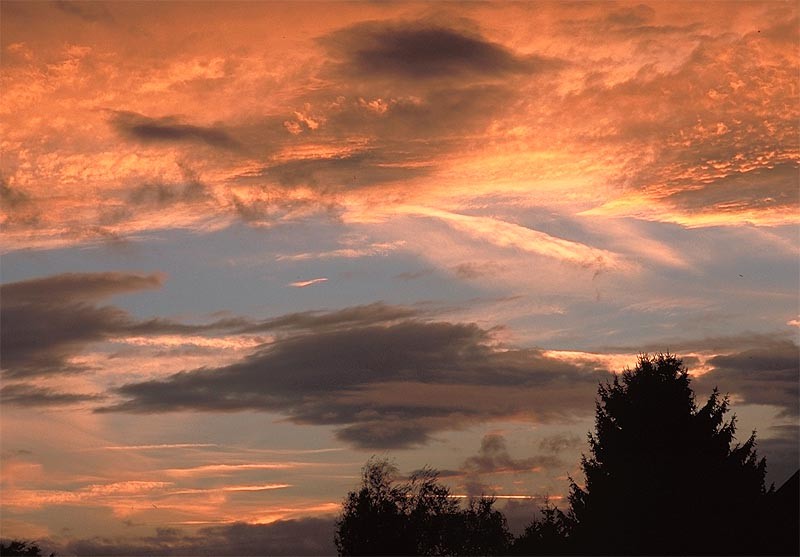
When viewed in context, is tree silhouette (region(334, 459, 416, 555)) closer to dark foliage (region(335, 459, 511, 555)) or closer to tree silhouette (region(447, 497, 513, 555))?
dark foliage (region(335, 459, 511, 555))

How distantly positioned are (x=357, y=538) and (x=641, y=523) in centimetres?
3270

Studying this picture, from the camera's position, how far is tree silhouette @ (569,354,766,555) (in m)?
48.2

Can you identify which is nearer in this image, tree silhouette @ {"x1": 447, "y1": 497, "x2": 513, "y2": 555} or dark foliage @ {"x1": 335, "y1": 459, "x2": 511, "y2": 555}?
dark foliage @ {"x1": 335, "y1": 459, "x2": 511, "y2": 555}

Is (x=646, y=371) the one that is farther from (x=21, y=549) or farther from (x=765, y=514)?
(x=21, y=549)

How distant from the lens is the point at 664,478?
5006 centimetres

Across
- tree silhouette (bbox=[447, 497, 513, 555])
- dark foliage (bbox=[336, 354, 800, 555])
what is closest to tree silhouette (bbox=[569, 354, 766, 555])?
dark foliage (bbox=[336, 354, 800, 555])

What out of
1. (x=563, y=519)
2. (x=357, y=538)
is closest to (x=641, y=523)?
(x=563, y=519)

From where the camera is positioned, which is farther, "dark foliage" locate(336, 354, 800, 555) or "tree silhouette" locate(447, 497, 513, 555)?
"tree silhouette" locate(447, 497, 513, 555)

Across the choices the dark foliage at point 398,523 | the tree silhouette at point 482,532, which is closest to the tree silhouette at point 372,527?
the dark foliage at point 398,523

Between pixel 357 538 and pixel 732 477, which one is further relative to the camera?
pixel 357 538

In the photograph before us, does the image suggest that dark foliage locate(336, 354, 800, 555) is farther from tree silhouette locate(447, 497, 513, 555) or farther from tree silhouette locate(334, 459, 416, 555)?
tree silhouette locate(447, 497, 513, 555)

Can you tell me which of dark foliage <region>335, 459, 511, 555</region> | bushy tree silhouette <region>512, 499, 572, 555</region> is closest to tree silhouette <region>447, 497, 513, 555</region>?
dark foliage <region>335, 459, 511, 555</region>

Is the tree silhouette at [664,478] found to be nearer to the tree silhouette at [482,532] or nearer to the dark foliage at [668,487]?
the dark foliage at [668,487]

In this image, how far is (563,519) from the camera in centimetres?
5850
